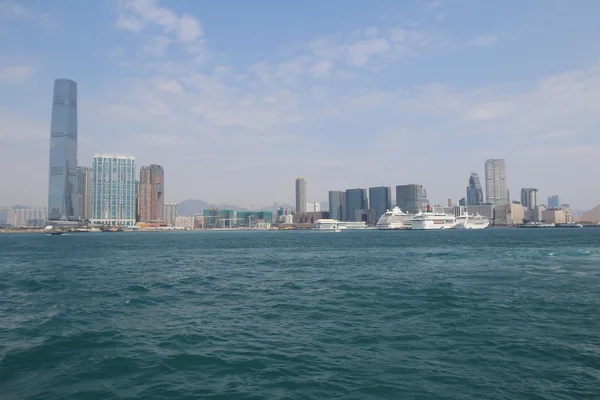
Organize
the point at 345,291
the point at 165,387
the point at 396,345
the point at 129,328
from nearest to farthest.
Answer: the point at 165,387
the point at 396,345
the point at 129,328
the point at 345,291

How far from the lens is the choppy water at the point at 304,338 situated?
520 inches

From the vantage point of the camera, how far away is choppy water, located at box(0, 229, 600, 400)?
43.3 feet

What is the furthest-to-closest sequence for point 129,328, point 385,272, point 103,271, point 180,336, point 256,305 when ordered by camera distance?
point 103,271, point 385,272, point 256,305, point 129,328, point 180,336

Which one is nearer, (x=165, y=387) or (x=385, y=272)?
(x=165, y=387)

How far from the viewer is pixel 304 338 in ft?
60.5

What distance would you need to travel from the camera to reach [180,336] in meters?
18.8

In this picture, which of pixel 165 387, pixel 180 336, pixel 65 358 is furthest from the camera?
pixel 180 336

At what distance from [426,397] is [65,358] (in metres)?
13.2

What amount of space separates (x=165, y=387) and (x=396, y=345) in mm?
9078

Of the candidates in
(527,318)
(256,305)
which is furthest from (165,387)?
(527,318)

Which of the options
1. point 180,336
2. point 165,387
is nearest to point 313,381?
point 165,387

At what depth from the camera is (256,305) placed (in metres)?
25.5

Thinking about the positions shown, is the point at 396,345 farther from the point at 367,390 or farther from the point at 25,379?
the point at 25,379

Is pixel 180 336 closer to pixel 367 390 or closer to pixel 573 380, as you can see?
pixel 367 390
